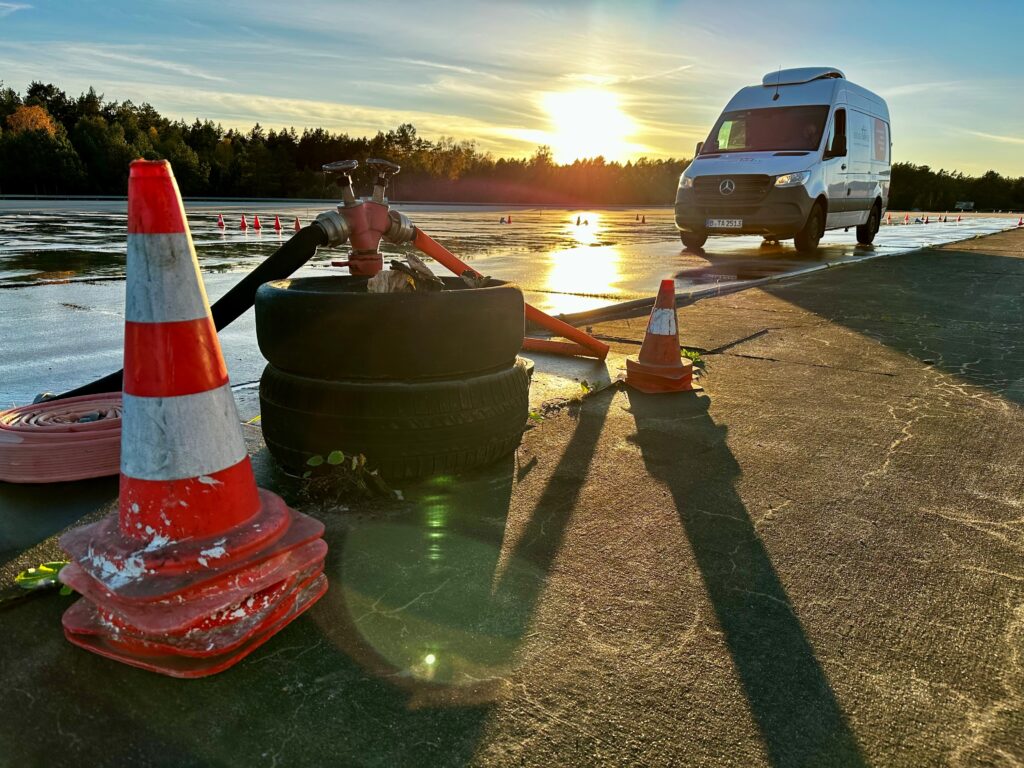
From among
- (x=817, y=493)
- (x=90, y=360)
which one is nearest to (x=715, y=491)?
(x=817, y=493)

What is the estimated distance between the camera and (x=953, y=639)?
6.31 feet

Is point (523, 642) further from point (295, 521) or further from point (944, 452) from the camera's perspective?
point (944, 452)

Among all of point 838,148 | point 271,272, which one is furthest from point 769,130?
point 271,272

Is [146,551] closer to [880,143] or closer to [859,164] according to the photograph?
[859,164]

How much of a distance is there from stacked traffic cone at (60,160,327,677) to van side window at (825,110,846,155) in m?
12.7

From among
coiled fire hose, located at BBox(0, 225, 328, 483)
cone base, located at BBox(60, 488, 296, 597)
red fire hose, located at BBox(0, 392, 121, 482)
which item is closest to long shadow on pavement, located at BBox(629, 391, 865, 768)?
cone base, located at BBox(60, 488, 296, 597)

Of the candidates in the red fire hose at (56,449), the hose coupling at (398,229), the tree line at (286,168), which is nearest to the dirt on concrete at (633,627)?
the red fire hose at (56,449)

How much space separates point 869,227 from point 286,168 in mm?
58508

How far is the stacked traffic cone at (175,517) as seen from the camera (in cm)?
177

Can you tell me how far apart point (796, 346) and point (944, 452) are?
7.56 feet

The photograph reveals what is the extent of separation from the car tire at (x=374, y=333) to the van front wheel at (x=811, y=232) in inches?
450

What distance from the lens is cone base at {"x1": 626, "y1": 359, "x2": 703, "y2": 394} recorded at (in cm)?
423

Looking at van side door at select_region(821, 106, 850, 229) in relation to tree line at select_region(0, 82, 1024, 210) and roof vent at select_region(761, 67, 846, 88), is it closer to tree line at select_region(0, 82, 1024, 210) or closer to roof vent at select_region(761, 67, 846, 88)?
roof vent at select_region(761, 67, 846, 88)

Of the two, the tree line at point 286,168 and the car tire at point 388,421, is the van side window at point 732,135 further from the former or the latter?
the tree line at point 286,168
